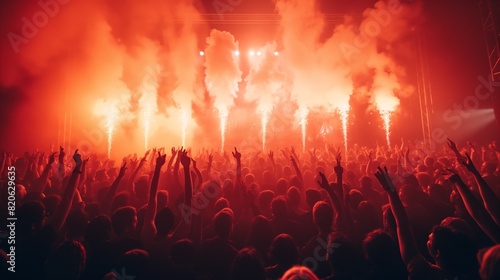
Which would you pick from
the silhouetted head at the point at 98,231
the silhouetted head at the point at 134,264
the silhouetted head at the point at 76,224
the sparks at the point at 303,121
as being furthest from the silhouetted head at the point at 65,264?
the sparks at the point at 303,121

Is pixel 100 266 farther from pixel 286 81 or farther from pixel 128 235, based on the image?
pixel 286 81

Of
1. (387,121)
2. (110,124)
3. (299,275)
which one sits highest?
(387,121)

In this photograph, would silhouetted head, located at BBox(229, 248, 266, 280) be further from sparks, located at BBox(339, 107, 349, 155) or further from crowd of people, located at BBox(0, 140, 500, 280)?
sparks, located at BBox(339, 107, 349, 155)

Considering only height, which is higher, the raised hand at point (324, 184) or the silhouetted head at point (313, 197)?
the raised hand at point (324, 184)

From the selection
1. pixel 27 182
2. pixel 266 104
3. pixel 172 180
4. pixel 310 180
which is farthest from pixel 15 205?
Result: pixel 266 104

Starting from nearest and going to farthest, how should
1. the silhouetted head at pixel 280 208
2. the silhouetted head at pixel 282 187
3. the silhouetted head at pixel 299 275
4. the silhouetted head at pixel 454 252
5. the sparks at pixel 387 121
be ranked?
1. the silhouetted head at pixel 299 275
2. the silhouetted head at pixel 454 252
3. the silhouetted head at pixel 280 208
4. the silhouetted head at pixel 282 187
5. the sparks at pixel 387 121

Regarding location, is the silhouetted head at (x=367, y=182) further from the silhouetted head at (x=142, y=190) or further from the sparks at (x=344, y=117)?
the sparks at (x=344, y=117)

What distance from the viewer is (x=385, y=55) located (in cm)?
1444

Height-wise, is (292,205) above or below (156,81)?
below

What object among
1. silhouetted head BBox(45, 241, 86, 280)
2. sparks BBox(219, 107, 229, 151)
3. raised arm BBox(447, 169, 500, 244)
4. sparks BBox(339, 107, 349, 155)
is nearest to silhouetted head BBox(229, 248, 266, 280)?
silhouetted head BBox(45, 241, 86, 280)

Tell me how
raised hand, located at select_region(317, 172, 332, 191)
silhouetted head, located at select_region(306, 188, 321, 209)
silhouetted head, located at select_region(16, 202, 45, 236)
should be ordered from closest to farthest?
silhouetted head, located at select_region(16, 202, 45, 236), raised hand, located at select_region(317, 172, 332, 191), silhouetted head, located at select_region(306, 188, 321, 209)

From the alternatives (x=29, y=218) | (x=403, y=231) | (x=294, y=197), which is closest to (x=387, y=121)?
(x=294, y=197)

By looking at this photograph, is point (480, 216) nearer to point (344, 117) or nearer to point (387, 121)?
point (387, 121)

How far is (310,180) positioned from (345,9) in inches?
436
